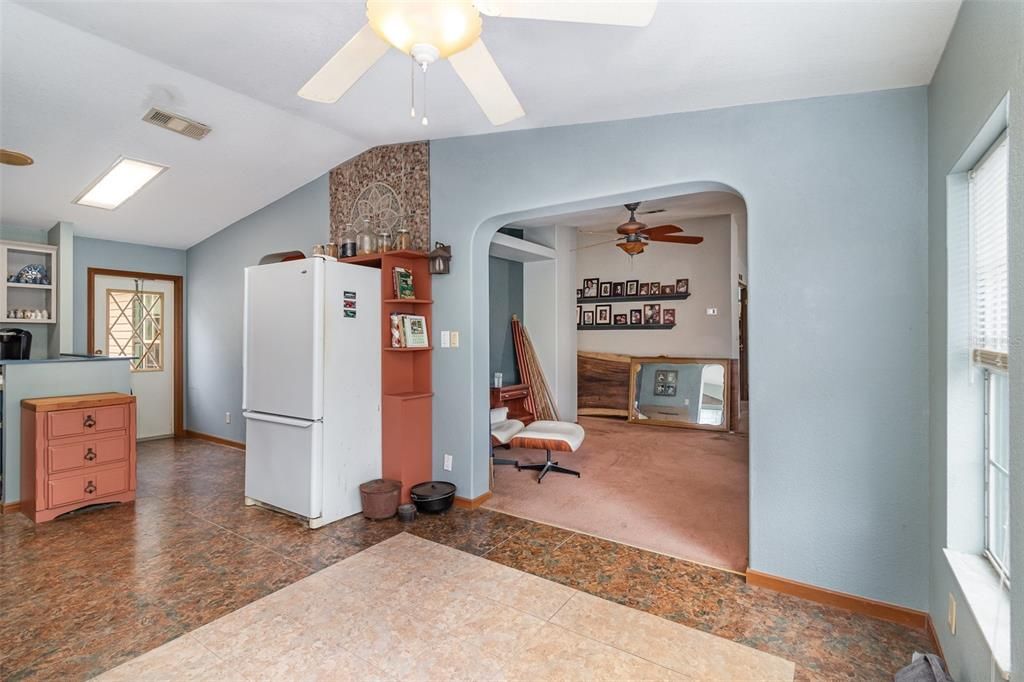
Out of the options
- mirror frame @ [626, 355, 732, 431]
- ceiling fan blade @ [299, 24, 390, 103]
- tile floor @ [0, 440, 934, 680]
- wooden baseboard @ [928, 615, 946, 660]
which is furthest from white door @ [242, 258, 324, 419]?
A: mirror frame @ [626, 355, 732, 431]

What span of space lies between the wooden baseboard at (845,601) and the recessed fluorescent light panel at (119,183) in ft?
16.8

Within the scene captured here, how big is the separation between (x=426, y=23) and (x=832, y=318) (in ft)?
7.10

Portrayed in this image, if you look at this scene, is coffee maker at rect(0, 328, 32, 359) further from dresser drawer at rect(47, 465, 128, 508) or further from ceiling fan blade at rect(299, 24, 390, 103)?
ceiling fan blade at rect(299, 24, 390, 103)

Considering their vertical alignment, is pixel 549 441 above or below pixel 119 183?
below

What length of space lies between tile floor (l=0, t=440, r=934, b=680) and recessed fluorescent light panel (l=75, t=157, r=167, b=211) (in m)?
2.66

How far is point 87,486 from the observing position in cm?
357

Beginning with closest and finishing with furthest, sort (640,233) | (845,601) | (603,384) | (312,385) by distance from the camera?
(845,601) < (312,385) < (640,233) < (603,384)

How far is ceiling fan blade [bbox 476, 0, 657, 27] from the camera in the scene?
Answer: 4.64 feet

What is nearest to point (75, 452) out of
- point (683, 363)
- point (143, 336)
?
point (143, 336)

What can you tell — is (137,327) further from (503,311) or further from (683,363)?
(683,363)

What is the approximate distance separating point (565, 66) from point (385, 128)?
1.65 m

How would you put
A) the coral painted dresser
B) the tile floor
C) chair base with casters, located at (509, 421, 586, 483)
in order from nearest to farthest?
the tile floor, the coral painted dresser, chair base with casters, located at (509, 421, 586, 483)

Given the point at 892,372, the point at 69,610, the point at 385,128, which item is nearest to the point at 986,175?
the point at 892,372

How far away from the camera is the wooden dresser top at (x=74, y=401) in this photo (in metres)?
3.39
